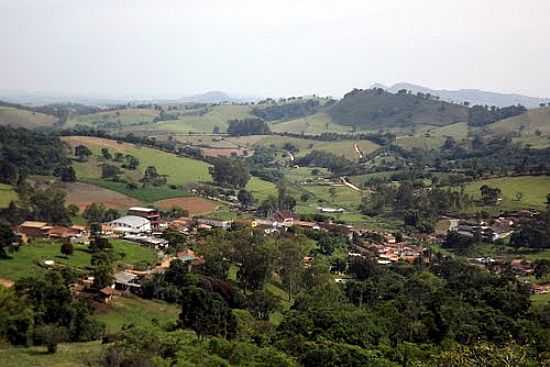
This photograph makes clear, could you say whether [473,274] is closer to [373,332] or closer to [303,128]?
[373,332]

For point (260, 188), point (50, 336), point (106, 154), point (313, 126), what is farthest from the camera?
point (313, 126)

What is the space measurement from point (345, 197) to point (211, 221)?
87.3 ft

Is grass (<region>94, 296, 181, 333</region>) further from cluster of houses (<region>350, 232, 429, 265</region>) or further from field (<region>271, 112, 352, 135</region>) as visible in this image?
field (<region>271, 112, 352, 135</region>)

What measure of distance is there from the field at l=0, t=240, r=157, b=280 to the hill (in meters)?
128

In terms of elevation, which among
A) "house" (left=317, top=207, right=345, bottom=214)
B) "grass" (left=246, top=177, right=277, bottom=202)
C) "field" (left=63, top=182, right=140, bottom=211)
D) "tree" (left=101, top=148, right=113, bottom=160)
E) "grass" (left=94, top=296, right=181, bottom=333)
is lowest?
"house" (left=317, top=207, right=345, bottom=214)

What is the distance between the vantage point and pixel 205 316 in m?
26.1

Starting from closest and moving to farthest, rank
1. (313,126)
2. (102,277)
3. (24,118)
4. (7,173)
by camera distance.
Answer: (102,277) → (7,173) → (24,118) → (313,126)

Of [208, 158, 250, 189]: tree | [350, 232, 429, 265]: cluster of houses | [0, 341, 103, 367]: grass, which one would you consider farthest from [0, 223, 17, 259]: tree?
→ [208, 158, 250, 189]: tree

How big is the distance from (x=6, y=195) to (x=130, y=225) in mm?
15078

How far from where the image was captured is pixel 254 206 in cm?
7206

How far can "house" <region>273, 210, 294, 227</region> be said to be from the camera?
196ft

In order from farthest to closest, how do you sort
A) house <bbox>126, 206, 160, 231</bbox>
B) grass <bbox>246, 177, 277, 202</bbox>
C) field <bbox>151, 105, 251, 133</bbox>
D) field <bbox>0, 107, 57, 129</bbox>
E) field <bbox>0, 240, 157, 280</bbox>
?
field <bbox>151, 105, 251, 133</bbox> → field <bbox>0, 107, 57, 129</bbox> → grass <bbox>246, 177, 277, 202</bbox> → house <bbox>126, 206, 160, 231</bbox> → field <bbox>0, 240, 157, 280</bbox>

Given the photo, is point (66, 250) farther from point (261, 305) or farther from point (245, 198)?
point (245, 198)

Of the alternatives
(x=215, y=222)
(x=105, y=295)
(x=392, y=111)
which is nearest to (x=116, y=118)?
(x=392, y=111)
